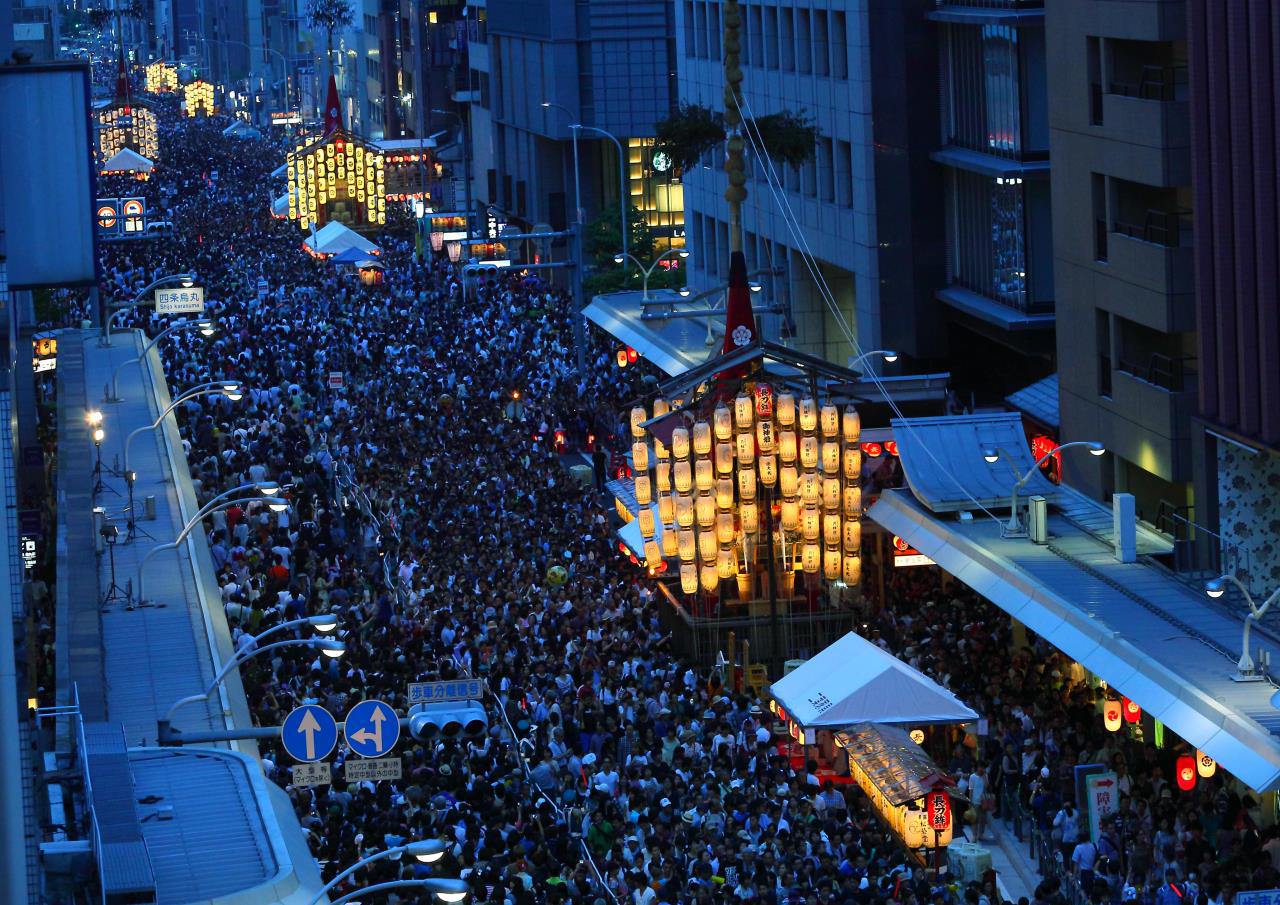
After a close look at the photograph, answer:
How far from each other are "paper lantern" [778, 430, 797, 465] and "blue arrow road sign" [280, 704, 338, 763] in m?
14.7

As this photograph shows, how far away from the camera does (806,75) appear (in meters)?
53.5

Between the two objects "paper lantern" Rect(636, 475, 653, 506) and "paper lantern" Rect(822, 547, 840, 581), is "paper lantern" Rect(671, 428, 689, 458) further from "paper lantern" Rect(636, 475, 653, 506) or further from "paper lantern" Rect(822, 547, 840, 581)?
"paper lantern" Rect(822, 547, 840, 581)

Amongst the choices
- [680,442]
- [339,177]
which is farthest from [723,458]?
[339,177]

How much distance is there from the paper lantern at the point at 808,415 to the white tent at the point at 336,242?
1717 inches

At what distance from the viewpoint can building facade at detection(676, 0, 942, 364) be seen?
48.8m

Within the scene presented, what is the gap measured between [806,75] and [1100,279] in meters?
17.7

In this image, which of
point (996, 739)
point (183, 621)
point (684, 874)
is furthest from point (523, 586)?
point (684, 874)

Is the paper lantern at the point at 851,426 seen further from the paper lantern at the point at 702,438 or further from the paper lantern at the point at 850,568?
the paper lantern at the point at 702,438

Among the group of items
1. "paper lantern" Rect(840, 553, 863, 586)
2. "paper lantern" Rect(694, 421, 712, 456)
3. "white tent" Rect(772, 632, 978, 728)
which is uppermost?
"paper lantern" Rect(694, 421, 712, 456)

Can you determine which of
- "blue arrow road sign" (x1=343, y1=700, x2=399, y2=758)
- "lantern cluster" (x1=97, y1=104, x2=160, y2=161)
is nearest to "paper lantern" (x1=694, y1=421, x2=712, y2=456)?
"blue arrow road sign" (x1=343, y1=700, x2=399, y2=758)

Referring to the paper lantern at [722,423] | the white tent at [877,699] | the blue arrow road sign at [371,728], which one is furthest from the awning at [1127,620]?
the blue arrow road sign at [371,728]

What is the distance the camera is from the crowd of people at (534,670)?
2520 centimetres

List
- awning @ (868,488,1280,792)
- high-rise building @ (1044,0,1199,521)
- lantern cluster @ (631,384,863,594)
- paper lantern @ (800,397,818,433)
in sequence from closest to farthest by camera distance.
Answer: awning @ (868,488,1280,792) < high-rise building @ (1044,0,1199,521) < paper lantern @ (800,397,818,433) < lantern cluster @ (631,384,863,594)

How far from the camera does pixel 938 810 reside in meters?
27.1
